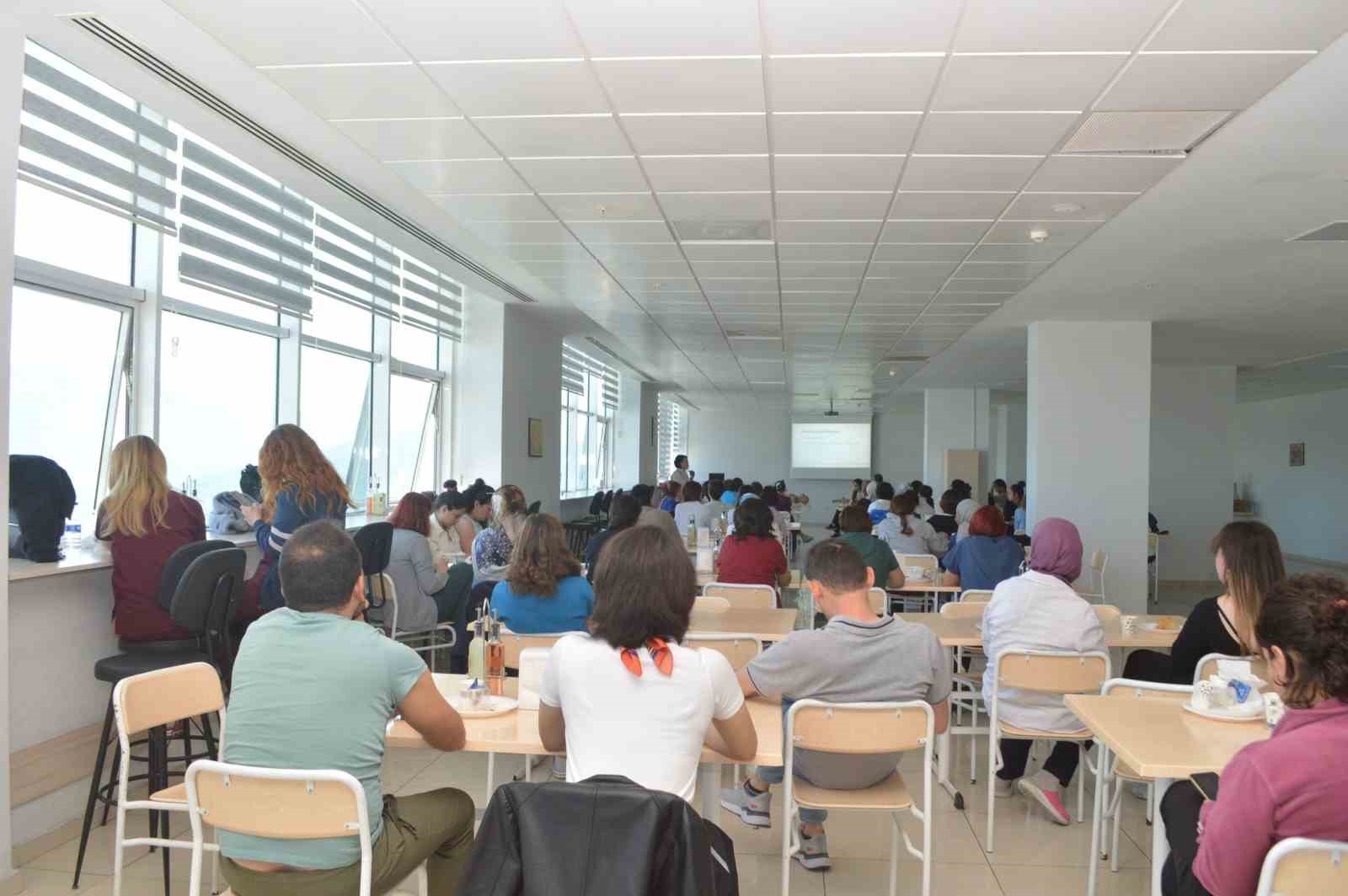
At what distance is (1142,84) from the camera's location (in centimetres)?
346

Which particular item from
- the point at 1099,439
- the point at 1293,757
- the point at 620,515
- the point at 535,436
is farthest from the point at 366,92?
the point at 1099,439

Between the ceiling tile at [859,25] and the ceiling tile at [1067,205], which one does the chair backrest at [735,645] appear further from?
the ceiling tile at [1067,205]

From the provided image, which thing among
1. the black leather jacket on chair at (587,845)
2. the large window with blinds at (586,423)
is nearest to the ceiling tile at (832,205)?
the black leather jacket on chair at (587,845)

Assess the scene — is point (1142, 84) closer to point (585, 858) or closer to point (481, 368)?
point (585, 858)

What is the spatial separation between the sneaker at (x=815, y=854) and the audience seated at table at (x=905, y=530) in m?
4.23

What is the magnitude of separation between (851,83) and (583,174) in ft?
5.22

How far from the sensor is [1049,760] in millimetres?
4129

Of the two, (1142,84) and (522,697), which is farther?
(1142,84)

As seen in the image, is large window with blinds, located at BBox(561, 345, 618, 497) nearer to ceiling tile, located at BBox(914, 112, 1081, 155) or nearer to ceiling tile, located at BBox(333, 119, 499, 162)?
ceiling tile, located at BBox(333, 119, 499, 162)

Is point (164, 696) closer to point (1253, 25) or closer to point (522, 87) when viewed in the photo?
point (522, 87)

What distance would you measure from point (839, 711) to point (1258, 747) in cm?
109

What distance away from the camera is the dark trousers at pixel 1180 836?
2.32 meters

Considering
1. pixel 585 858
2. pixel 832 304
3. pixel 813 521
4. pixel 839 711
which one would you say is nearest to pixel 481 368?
pixel 832 304

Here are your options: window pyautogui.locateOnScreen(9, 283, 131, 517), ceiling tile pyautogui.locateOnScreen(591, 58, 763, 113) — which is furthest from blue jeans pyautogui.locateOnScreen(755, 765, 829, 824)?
window pyautogui.locateOnScreen(9, 283, 131, 517)
